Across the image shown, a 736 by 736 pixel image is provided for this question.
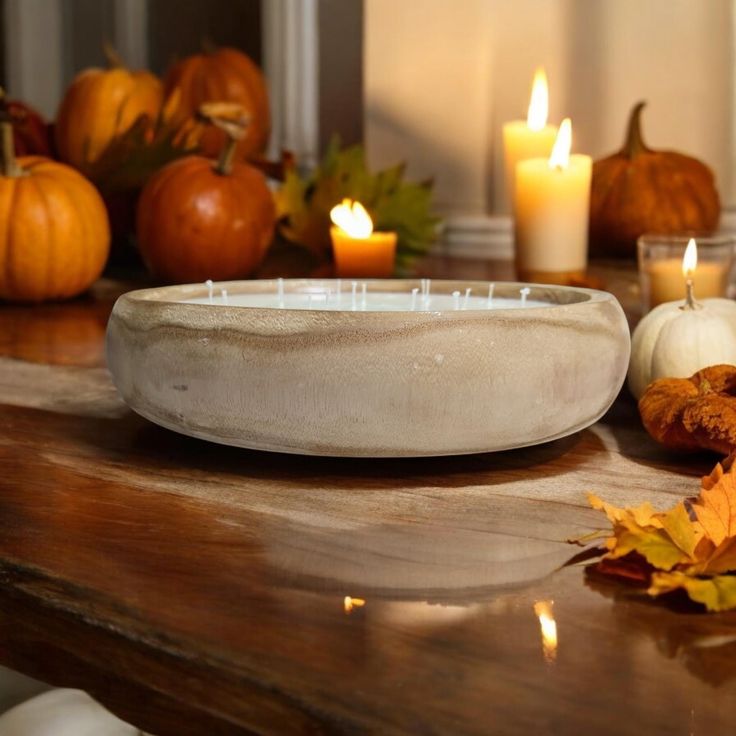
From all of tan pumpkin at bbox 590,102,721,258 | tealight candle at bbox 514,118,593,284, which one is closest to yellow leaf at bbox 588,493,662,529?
tealight candle at bbox 514,118,593,284

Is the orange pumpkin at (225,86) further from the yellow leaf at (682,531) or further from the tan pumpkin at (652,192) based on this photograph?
the yellow leaf at (682,531)

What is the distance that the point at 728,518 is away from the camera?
0.39 m

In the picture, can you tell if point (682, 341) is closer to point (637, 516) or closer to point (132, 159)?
point (637, 516)

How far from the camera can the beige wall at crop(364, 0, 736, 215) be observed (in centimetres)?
183

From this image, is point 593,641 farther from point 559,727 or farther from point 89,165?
point 89,165

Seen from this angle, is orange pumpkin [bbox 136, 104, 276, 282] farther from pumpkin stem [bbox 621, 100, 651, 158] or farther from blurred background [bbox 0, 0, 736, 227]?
blurred background [bbox 0, 0, 736, 227]

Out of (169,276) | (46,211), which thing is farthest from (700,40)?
(46,211)

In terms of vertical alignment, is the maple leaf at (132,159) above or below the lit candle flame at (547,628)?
above

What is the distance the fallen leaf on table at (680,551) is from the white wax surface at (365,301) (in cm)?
26

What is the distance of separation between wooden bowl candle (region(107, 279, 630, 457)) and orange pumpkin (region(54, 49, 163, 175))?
114 cm

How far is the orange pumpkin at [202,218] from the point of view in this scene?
135 cm

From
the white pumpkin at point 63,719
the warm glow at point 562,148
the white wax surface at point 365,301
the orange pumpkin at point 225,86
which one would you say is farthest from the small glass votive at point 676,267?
the orange pumpkin at point 225,86

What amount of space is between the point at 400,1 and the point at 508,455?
159 cm

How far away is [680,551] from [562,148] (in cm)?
96
